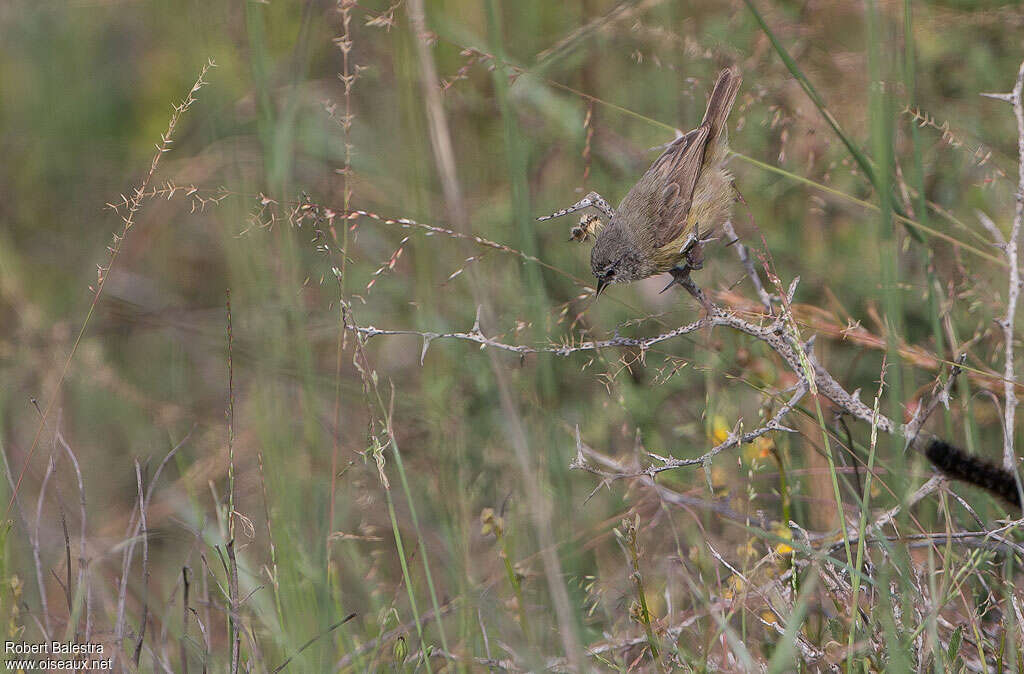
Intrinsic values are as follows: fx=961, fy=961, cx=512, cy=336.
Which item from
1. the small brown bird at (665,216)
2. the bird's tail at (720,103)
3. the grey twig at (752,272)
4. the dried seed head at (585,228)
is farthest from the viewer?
the bird's tail at (720,103)

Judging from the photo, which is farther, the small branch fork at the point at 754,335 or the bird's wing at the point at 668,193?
the bird's wing at the point at 668,193

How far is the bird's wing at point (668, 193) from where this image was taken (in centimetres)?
235

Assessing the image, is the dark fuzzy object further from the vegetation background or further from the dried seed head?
the dried seed head

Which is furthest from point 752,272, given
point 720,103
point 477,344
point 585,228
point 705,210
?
point 477,344

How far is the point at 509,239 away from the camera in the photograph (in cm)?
353

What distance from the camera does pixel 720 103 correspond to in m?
2.61

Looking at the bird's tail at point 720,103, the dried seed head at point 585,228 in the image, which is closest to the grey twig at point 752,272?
the dried seed head at point 585,228

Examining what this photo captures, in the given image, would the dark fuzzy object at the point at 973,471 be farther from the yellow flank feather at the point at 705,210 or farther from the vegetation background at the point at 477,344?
the yellow flank feather at the point at 705,210

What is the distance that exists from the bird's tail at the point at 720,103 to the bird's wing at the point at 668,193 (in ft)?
0.26

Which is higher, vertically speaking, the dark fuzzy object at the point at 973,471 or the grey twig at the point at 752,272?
the grey twig at the point at 752,272

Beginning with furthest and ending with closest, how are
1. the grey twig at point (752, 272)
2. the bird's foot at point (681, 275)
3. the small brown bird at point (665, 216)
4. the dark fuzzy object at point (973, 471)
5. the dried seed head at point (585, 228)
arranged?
the small brown bird at point (665, 216) → the dried seed head at point (585, 228) → the bird's foot at point (681, 275) → the grey twig at point (752, 272) → the dark fuzzy object at point (973, 471)

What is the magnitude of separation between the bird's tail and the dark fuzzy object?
3.94ft

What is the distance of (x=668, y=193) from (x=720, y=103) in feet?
1.22

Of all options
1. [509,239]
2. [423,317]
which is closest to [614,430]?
[509,239]
